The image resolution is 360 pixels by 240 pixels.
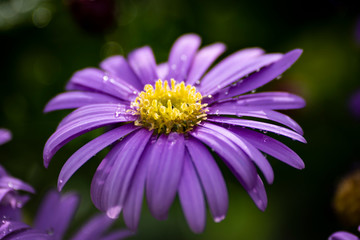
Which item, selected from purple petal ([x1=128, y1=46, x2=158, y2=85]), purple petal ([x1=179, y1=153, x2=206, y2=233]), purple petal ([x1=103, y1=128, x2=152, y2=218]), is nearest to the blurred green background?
purple petal ([x1=128, y1=46, x2=158, y2=85])

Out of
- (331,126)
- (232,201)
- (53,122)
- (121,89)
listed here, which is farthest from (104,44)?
(331,126)

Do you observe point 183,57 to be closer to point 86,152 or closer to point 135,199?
point 86,152

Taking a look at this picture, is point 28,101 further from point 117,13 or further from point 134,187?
point 134,187

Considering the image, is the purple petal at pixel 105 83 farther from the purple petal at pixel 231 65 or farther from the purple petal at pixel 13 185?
the purple petal at pixel 13 185

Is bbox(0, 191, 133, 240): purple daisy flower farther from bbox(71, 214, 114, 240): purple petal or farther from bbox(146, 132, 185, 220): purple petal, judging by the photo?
bbox(146, 132, 185, 220): purple petal

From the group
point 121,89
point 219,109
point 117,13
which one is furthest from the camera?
point 117,13

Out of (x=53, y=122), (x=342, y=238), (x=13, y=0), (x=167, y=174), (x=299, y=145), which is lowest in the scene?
(x=342, y=238)

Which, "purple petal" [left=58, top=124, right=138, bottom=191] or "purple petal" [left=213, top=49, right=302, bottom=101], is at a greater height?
"purple petal" [left=213, top=49, right=302, bottom=101]

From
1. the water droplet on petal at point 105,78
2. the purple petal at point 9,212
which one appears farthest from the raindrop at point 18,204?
the water droplet on petal at point 105,78
